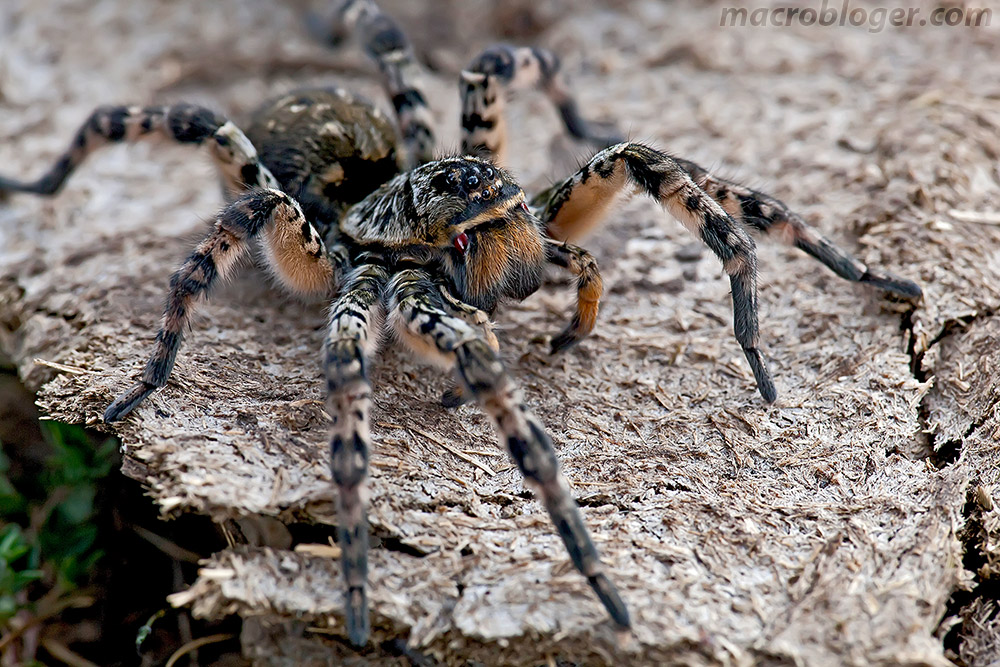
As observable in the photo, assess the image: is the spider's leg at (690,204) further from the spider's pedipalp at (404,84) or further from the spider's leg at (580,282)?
the spider's pedipalp at (404,84)

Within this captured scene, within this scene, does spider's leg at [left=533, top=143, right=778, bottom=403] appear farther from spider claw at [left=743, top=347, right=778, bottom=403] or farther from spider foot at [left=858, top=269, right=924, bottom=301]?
spider foot at [left=858, top=269, right=924, bottom=301]

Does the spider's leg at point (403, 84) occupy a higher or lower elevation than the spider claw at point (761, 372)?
higher

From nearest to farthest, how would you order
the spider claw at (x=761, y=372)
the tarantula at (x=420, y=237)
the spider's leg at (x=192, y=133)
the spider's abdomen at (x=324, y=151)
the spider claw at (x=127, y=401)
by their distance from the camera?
the tarantula at (x=420, y=237) → the spider claw at (x=127, y=401) → the spider claw at (x=761, y=372) → the spider's leg at (x=192, y=133) → the spider's abdomen at (x=324, y=151)

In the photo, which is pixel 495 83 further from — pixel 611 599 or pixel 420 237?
pixel 611 599

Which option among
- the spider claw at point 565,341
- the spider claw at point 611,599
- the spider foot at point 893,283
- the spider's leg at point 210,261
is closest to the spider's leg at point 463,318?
the spider claw at point 565,341

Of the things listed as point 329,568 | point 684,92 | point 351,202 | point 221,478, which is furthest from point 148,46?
point 329,568
